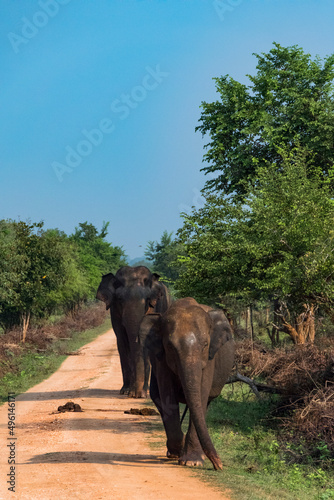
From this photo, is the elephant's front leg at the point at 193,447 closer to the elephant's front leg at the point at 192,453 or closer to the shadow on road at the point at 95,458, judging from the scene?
the elephant's front leg at the point at 192,453

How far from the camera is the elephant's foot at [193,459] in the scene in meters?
9.43

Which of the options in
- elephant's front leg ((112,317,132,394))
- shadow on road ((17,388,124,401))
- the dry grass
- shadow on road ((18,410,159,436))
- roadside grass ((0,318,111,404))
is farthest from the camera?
the dry grass

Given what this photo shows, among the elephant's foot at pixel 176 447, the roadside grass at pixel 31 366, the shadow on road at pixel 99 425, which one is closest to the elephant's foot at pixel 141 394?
the shadow on road at pixel 99 425

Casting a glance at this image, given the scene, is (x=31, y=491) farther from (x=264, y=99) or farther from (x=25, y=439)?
(x=264, y=99)

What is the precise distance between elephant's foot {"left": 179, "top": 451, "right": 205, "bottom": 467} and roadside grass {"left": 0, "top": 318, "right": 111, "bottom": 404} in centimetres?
1023

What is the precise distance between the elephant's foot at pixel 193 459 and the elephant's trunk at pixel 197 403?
0.41 metres

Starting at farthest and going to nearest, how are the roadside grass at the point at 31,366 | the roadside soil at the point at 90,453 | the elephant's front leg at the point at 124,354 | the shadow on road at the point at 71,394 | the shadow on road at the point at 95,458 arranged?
the roadside grass at the point at 31,366
the elephant's front leg at the point at 124,354
the shadow on road at the point at 71,394
the shadow on road at the point at 95,458
the roadside soil at the point at 90,453

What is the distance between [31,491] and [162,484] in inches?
69.9

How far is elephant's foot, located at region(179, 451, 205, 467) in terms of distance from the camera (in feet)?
30.9

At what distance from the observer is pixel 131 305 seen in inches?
707

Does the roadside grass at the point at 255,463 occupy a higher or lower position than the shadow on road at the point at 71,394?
lower

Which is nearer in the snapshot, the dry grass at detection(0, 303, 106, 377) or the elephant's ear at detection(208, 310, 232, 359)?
the elephant's ear at detection(208, 310, 232, 359)

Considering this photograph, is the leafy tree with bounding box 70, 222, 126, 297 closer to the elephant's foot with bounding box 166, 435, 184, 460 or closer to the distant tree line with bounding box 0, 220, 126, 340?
the distant tree line with bounding box 0, 220, 126, 340

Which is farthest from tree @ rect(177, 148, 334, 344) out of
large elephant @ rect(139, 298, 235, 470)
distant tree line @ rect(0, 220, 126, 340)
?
distant tree line @ rect(0, 220, 126, 340)
